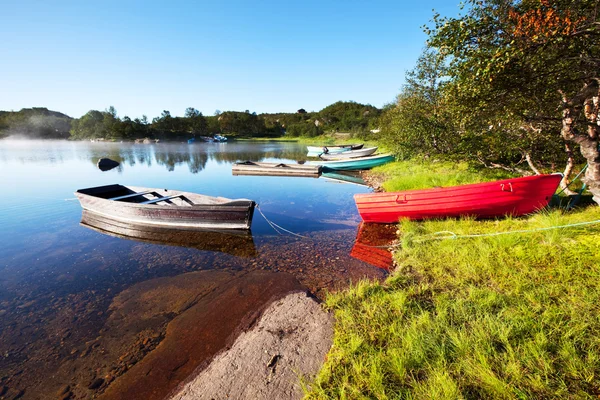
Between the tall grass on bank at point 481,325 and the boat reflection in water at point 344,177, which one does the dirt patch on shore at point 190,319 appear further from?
Answer: the boat reflection in water at point 344,177

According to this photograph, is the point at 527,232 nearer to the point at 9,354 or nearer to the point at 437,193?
the point at 437,193

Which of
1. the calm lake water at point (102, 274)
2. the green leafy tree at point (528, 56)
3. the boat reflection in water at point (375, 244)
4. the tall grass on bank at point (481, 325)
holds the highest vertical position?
the green leafy tree at point (528, 56)

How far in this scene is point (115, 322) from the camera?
523 centimetres

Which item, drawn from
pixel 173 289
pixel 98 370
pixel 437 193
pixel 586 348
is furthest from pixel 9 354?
pixel 437 193

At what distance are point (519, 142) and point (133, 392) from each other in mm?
14899

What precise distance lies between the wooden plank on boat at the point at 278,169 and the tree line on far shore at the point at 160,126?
62.2 metres

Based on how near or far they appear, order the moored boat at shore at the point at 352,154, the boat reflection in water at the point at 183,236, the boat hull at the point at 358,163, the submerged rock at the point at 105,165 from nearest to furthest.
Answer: the boat reflection in water at the point at 183,236 → the boat hull at the point at 358,163 → the submerged rock at the point at 105,165 → the moored boat at shore at the point at 352,154

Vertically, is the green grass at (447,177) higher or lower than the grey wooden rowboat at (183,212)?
higher

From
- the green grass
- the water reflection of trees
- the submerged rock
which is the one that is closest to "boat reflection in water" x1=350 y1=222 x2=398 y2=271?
the green grass

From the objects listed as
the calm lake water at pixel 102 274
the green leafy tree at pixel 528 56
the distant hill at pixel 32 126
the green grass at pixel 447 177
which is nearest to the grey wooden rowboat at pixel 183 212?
the calm lake water at pixel 102 274

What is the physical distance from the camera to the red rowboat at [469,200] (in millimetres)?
7164

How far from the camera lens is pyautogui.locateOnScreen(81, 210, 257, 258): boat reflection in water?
894 cm

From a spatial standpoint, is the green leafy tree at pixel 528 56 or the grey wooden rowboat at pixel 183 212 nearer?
the green leafy tree at pixel 528 56

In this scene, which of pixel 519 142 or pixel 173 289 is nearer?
pixel 173 289
